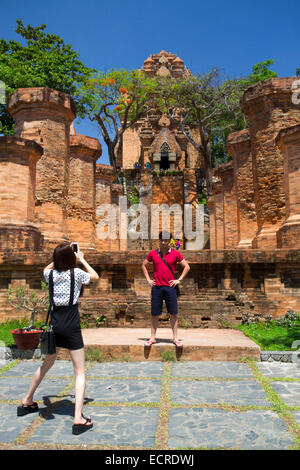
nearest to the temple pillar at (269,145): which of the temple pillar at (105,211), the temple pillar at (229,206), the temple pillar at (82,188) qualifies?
the temple pillar at (229,206)

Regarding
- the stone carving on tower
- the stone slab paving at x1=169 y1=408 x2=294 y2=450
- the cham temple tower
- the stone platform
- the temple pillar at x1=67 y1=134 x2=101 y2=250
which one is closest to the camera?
the stone slab paving at x1=169 y1=408 x2=294 y2=450

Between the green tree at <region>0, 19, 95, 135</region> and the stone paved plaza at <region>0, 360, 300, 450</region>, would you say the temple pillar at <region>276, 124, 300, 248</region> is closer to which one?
the stone paved plaza at <region>0, 360, 300, 450</region>

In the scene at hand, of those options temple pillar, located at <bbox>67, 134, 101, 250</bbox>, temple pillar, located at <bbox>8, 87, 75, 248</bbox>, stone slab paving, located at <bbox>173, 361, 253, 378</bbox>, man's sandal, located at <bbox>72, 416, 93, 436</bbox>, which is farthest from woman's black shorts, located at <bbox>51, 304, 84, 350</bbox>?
temple pillar, located at <bbox>67, 134, 101, 250</bbox>

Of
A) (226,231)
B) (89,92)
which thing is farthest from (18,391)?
(89,92)

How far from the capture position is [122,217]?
1970 centimetres

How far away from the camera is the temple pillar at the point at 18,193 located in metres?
8.48

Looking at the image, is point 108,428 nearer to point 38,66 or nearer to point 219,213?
point 219,213

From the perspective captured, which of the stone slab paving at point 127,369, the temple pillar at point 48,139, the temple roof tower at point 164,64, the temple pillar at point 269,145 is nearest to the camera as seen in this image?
the stone slab paving at point 127,369

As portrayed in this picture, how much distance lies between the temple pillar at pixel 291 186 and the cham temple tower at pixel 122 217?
2cm

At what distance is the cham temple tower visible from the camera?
6.93 meters

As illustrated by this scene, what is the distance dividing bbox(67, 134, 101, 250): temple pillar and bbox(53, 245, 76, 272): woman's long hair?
37.4ft

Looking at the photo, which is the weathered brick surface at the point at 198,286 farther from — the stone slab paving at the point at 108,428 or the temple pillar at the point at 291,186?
the stone slab paving at the point at 108,428

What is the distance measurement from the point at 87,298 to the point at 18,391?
3.26 meters
